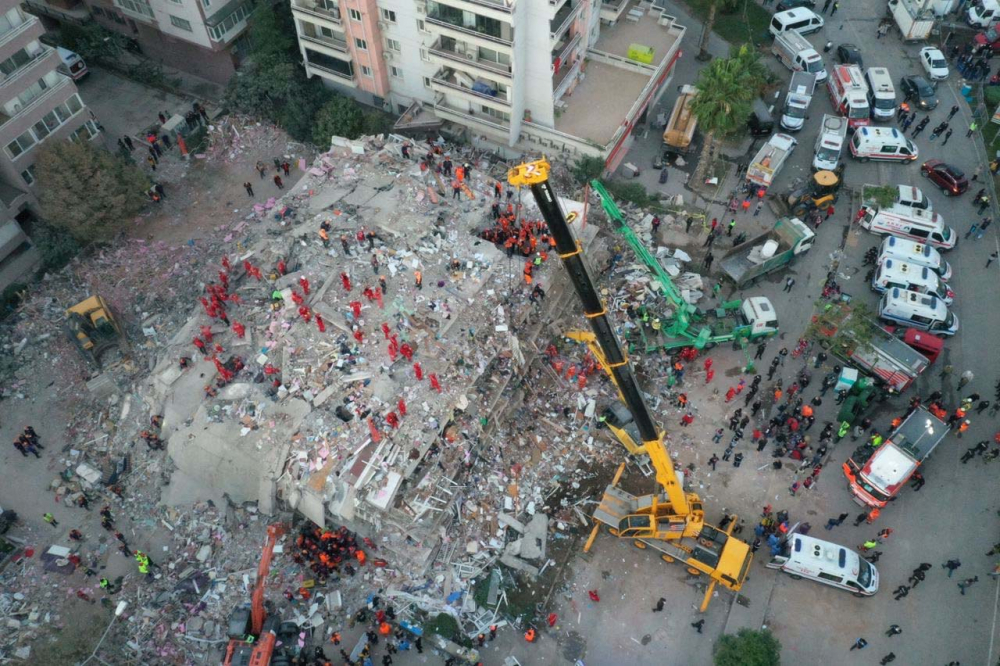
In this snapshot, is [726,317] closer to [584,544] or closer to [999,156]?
[584,544]

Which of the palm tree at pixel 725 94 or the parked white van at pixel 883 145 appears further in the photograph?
the parked white van at pixel 883 145

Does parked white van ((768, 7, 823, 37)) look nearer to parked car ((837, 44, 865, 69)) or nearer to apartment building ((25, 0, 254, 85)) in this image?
parked car ((837, 44, 865, 69))

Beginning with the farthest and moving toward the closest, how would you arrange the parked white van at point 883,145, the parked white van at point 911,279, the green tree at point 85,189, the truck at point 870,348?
the parked white van at point 883,145
the parked white van at point 911,279
the green tree at point 85,189
the truck at point 870,348

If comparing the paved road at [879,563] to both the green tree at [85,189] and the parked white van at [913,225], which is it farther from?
the green tree at [85,189]

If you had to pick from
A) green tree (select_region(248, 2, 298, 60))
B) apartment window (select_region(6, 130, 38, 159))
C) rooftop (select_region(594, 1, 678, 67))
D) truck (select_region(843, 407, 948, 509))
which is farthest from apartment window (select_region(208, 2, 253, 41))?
truck (select_region(843, 407, 948, 509))

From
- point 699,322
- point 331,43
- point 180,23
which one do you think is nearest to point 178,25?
point 180,23

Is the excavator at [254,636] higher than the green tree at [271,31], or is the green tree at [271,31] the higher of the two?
the green tree at [271,31]

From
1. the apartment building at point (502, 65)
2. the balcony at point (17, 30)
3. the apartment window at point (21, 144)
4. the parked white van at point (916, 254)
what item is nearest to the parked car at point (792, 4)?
the apartment building at point (502, 65)

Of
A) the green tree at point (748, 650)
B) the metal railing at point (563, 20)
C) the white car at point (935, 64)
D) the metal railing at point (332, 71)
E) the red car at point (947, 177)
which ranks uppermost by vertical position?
the metal railing at point (563, 20)
